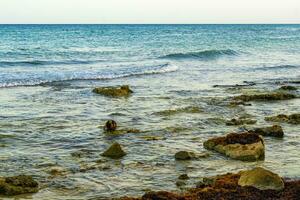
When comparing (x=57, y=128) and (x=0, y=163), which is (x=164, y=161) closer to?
(x=0, y=163)

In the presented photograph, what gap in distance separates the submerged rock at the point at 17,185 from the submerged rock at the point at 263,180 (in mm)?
4523

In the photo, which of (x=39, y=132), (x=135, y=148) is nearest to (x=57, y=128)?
(x=39, y=132)

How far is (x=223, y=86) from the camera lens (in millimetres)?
31344

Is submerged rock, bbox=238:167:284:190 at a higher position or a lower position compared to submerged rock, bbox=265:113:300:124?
higher

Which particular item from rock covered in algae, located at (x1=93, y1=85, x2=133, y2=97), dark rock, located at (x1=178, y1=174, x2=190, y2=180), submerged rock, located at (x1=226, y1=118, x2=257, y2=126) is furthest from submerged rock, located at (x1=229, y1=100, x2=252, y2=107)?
Result: dark rock, located at (x1=178, y1=174, x2=190, y2=180)

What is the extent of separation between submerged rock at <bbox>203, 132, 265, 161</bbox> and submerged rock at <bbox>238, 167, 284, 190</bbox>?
2.95 metres

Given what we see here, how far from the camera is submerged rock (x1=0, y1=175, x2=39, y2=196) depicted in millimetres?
11469

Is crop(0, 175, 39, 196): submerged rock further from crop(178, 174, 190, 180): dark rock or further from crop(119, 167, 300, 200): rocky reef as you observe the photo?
crop(178, 174, 190, 180): dark rock

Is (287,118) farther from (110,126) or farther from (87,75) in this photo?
(87,75)

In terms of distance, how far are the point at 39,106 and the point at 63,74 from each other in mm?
15344

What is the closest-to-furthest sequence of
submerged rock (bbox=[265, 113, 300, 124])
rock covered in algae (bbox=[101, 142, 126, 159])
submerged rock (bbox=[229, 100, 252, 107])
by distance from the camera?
1. rock covered in algae (bbox=[101, 142, 126, 159])
2. submerged rock (bbox=[265, 113, 300, 124])
3. submerged rock (bbox=[229, 100, 252, 107])

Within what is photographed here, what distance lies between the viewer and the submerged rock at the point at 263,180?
1112 centimetres

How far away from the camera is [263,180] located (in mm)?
11180

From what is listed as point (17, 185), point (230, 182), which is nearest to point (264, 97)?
point (230, 182)
